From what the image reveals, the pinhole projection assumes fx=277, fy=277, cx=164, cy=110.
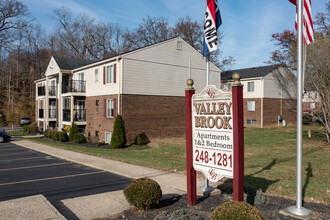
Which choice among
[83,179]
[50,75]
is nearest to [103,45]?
[50,75]

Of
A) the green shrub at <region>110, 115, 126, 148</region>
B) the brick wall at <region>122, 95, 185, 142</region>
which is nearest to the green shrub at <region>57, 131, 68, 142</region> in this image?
the green shrub at <region>110, 115, 126, 148</region>

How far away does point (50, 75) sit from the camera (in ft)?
106

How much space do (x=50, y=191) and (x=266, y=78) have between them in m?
31.8

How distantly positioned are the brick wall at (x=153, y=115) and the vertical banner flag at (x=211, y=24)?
47.7 feet

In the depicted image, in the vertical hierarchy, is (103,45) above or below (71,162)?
above

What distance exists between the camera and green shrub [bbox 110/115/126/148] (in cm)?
2092

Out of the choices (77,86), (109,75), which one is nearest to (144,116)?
(109,75)

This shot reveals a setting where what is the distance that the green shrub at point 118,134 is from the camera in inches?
824

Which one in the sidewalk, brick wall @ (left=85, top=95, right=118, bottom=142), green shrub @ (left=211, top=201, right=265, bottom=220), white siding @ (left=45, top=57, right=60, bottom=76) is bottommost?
the sidewalk

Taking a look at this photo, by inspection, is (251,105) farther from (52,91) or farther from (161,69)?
(52,91)

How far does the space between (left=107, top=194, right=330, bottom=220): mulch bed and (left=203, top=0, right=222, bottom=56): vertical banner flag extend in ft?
13.7

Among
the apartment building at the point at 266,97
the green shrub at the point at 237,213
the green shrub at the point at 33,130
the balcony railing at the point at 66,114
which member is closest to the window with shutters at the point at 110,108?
the balcony railing at the point at 66,114

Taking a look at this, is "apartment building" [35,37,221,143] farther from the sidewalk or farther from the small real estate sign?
the small real estate sign

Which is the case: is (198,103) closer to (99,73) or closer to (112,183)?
(112,183)
